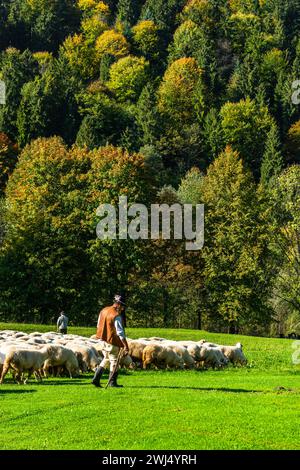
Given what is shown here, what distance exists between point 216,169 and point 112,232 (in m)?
24.5

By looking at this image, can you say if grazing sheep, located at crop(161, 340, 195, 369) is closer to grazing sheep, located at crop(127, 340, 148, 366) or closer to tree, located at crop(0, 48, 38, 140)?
grazing sheep, located at crop(127, 340, 148, 366)

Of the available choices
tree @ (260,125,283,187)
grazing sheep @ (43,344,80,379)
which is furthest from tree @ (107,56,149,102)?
grazing sheep @ (43,344,80,379)

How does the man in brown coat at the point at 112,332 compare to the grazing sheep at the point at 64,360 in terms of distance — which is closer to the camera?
the man in brown coat at the point at 112,332

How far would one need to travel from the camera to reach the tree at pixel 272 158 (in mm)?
131375

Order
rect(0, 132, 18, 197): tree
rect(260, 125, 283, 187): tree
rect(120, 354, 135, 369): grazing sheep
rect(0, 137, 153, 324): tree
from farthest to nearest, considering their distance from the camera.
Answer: rect(260, 125, 283, 187): tree < rect(0, 132, 18, 197): tree < rect(0, 137, 153, 324): tree < rect(120, 354, 135, 369): grazing sheep

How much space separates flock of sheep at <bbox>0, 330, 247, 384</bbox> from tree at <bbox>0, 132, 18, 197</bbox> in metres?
73.0

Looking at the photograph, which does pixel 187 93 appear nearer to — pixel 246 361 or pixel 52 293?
pixel 52 293

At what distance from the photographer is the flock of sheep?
25.5 meters

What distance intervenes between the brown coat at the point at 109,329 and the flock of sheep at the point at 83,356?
13.7 feet

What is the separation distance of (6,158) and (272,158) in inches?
1956

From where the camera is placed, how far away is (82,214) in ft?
241

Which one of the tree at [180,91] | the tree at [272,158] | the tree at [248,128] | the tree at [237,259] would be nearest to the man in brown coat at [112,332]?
the tree at [237,259]

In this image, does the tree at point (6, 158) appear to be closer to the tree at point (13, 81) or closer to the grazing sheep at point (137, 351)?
the tree at point (13, 81)

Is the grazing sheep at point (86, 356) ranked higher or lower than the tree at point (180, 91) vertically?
lower
